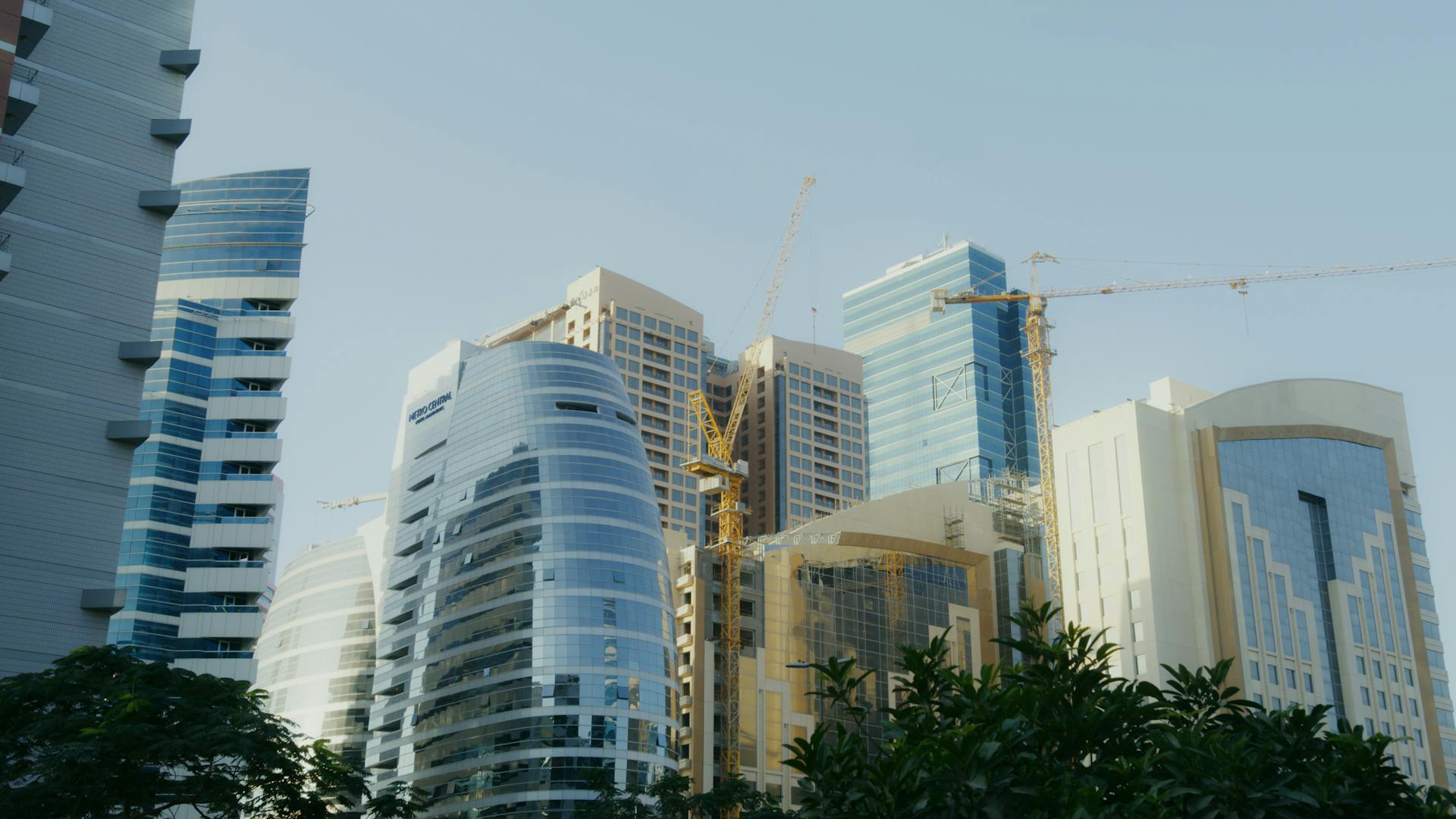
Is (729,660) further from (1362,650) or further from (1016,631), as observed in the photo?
(1362,650)

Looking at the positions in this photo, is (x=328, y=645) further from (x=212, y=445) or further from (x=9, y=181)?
(x=9, y=181)

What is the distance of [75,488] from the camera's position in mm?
79562

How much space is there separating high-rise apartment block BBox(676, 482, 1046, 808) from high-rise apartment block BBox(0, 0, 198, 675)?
8004 cm

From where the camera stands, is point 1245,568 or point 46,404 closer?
point 46,404

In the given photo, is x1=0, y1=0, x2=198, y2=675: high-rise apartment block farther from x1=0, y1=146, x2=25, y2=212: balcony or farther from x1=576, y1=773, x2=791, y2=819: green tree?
x1=576, y1=773, x2=791, y2=819: green tree

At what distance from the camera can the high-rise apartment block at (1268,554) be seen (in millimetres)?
139500

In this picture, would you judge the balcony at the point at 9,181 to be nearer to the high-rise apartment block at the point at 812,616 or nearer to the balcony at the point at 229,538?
the balcony at the point at 229,538

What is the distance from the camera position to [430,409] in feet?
551

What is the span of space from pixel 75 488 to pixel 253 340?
51.7 meters

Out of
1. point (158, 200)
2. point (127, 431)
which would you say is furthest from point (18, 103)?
point (127, 431)

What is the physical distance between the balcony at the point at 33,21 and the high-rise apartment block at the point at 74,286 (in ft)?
0.30

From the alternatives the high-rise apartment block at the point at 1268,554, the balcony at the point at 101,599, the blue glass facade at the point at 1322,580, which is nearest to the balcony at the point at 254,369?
the balcony at the point at 101,599

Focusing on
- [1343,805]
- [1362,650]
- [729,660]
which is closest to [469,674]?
[729,660]

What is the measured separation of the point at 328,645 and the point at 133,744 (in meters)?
119
